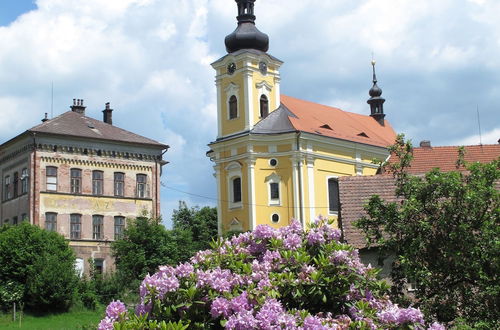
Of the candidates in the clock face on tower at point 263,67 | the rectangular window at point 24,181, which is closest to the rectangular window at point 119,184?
the rectangular window at point 24,181

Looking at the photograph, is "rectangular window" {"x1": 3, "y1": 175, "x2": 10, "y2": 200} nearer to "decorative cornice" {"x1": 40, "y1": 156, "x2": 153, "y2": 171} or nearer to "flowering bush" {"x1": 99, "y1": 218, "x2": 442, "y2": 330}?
"decorative cornice" {"x1": 40, "y1": 156, "x2": 153, "y2": 171}

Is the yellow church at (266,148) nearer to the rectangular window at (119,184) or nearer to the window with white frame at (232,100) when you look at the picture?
the window with white frame at (232,100)

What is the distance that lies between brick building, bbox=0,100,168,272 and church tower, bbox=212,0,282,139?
18.7 feet

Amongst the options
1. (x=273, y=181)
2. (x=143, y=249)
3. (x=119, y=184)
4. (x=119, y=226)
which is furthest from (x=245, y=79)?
(x=143, y=249)

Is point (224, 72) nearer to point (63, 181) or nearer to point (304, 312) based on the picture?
point (63, 181)

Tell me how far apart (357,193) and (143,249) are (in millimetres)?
24793

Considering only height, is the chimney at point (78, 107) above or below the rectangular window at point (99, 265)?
above

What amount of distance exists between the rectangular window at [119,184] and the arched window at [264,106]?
34.6ft

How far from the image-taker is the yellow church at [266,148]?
52250mm

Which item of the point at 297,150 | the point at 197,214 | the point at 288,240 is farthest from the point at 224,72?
the point at 288,240

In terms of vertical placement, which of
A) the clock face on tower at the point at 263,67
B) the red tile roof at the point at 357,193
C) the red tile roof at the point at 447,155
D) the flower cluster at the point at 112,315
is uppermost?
the clock face on tower at the point at 263,67

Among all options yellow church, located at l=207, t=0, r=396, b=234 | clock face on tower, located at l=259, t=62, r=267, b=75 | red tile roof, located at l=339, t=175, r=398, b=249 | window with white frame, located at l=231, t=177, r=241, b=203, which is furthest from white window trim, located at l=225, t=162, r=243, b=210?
red tile roof, located at l=339, t=175, r=398, b=249

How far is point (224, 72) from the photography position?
55406 mm

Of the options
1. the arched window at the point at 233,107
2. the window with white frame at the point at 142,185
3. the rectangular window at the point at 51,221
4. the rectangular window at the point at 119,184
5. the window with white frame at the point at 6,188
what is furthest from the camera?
the arched window at the point at 233,107
